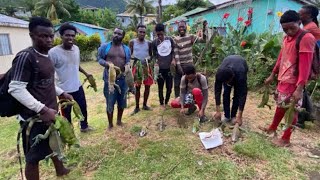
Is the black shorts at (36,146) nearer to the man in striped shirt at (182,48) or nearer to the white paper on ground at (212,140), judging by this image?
the white paper on ground at (212,140)

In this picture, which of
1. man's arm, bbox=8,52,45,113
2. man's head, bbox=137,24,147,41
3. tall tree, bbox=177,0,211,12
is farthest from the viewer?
tall tree, bbox=177,0,211,12

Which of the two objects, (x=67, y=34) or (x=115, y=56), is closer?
(x=67, y=34)

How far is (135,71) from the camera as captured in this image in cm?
490

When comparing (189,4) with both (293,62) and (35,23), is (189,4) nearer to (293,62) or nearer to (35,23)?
(293,62)

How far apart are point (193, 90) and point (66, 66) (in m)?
1.87

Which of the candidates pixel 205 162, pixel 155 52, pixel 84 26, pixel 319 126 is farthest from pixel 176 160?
pixel 84 26

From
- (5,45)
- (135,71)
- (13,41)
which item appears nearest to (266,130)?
(135,71)

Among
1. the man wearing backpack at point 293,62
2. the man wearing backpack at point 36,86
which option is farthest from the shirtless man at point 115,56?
the man wearing backpack at point 293,62

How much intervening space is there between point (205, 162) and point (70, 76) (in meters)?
2.13

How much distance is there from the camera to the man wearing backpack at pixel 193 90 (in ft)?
13.5

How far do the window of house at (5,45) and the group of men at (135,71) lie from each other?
34.8ft

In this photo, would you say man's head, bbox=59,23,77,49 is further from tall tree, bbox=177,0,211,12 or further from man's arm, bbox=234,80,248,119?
tall tree, bbox=177,0,211,12

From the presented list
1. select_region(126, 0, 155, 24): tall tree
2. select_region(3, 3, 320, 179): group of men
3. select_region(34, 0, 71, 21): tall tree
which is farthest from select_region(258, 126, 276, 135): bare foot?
select_region(126, 0, 155, 24): tall tree

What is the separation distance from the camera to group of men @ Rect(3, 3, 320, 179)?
247 centimetres
